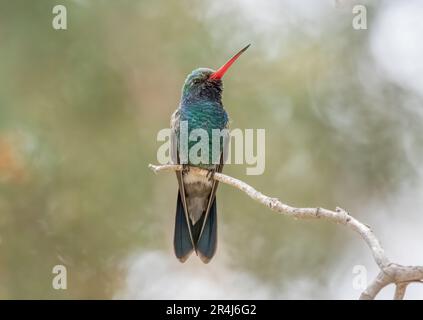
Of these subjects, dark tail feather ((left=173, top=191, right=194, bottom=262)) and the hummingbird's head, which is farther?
the hummingbird's head

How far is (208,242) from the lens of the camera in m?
6.54

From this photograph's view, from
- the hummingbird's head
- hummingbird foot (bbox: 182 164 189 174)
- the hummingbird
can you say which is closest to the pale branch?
hummingbird foot (bbox: 182 164 189 174)

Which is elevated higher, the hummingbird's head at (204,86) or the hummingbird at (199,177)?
the hummingbird's head at (204,86)

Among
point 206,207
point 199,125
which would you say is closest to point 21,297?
point 206,207

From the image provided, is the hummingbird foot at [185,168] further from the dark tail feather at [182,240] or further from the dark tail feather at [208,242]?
the dark tail feather at [208,242]

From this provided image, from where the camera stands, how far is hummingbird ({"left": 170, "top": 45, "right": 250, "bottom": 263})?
21.2 feet

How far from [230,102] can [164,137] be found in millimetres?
1012

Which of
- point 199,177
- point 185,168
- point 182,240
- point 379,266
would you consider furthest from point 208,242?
point 379,266

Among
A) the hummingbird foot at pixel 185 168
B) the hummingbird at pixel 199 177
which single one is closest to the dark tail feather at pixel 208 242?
the hummingbird at pixel 199 177

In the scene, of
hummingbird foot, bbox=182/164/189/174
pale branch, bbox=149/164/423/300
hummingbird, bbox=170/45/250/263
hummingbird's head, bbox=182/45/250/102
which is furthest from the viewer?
hummingbird's head, bbox=182/45/250/102

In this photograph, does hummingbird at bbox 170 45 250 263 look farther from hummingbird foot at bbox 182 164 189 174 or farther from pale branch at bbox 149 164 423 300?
pale branch at bbox 149 164 423 300

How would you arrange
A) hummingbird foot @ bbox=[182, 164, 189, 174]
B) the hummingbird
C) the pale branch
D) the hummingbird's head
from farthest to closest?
1. the hummingbird's head
2. the hummingbird
3. hummingbird foot @ bbox=[182, 164, 189, 174]
4. the pale branch

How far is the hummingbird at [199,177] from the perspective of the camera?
6477 mm
